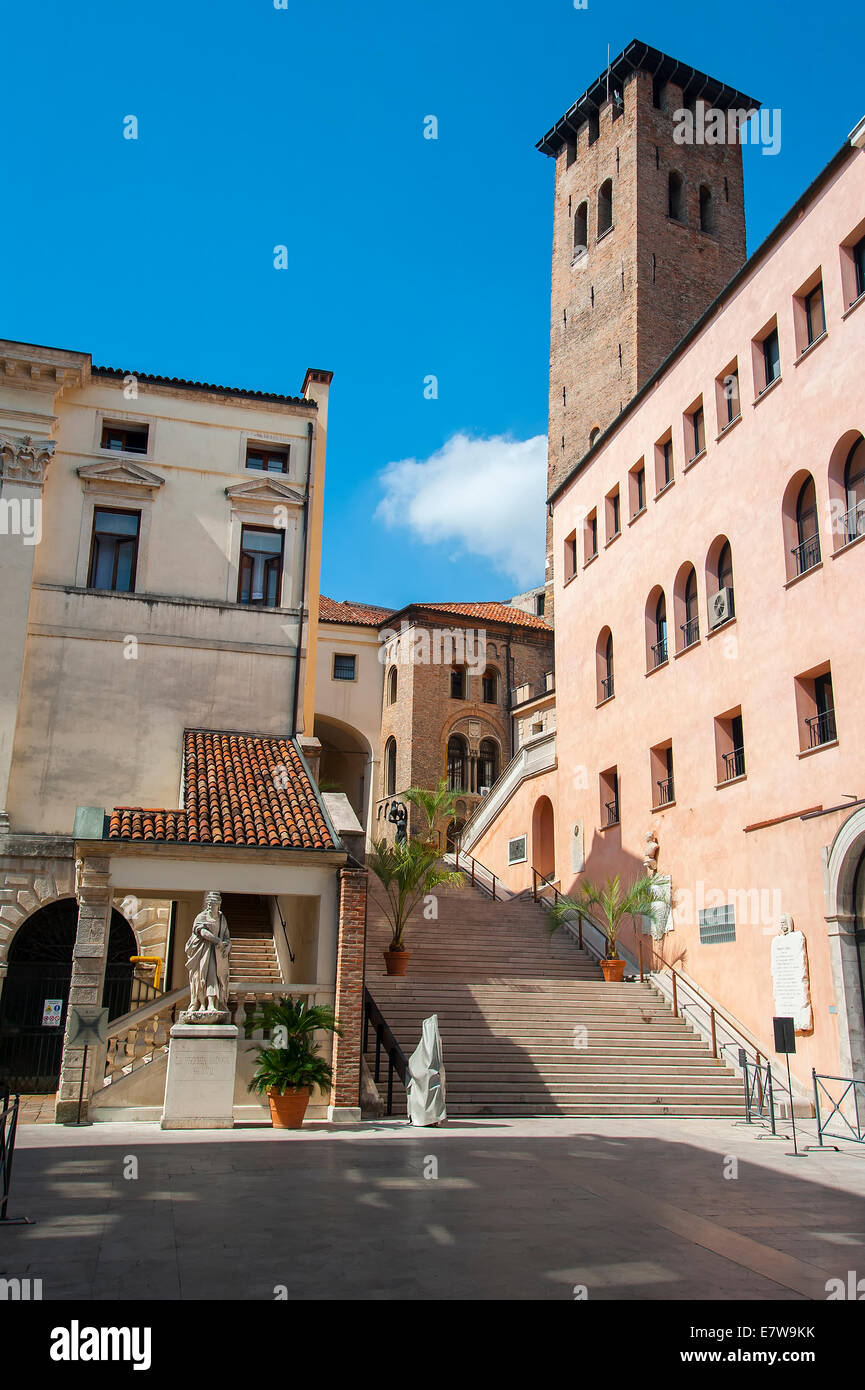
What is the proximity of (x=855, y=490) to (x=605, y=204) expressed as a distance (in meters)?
36.4

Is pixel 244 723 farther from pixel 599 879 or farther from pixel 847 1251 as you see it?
pixel 847 1251

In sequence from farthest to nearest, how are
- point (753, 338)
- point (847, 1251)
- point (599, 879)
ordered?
point (599, 879), point (753, 338), point (847, 1251)

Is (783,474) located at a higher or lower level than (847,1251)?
higher

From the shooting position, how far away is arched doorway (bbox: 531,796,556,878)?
1164 inches

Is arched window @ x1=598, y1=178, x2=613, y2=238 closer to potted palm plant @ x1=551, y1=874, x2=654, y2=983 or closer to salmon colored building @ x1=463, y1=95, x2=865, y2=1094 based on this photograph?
salmon colored building @ x1=463, y1=95, x2=865, y2=1094

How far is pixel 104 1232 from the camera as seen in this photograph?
7.23 metres

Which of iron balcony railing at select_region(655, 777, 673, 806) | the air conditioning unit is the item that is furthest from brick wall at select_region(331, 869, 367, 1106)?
iron balcony railing at select_region(655, 777, 673, 806)

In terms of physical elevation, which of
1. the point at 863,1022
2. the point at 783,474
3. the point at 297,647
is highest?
the point at 783,474

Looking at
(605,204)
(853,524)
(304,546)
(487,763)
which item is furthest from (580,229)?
(853,524)

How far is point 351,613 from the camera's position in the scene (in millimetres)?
47688

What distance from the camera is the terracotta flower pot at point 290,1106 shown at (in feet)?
45.2

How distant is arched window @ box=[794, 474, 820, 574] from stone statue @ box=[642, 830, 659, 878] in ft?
22.3
